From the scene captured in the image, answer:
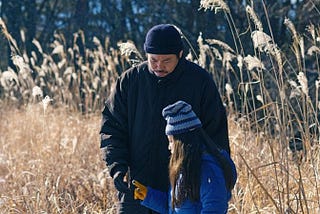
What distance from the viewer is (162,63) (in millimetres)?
3025

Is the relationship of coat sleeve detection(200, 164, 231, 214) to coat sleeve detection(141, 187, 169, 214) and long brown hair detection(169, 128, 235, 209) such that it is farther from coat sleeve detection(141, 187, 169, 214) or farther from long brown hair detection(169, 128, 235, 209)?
coat sleeve detection(141, 187, 169, 214)

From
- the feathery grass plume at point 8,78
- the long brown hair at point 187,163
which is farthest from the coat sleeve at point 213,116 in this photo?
the feathery grass plume at point 8,78

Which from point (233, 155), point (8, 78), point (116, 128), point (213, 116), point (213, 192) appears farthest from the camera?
point (8, 78)

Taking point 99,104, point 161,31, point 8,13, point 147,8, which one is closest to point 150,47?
point 161,31

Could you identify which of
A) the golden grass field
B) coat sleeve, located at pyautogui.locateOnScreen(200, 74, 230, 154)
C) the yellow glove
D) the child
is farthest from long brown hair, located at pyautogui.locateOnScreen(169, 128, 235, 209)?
the golden grass field

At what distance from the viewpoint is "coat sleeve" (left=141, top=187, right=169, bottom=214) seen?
300cm

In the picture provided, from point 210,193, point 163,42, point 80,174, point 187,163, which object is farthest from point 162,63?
point 80,174

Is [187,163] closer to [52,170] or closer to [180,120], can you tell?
[180,120]

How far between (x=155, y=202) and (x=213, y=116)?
50 centimetres

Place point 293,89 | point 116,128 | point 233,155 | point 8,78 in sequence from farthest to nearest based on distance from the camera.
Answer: point 8,78, point 233,155, point 293,89, point 116,128

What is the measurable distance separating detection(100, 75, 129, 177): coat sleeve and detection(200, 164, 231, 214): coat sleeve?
2.24 feet

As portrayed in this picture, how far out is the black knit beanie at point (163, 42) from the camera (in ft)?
9.88

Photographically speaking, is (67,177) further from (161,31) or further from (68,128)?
(161,31)

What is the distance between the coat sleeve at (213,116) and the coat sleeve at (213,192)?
0.46 m
